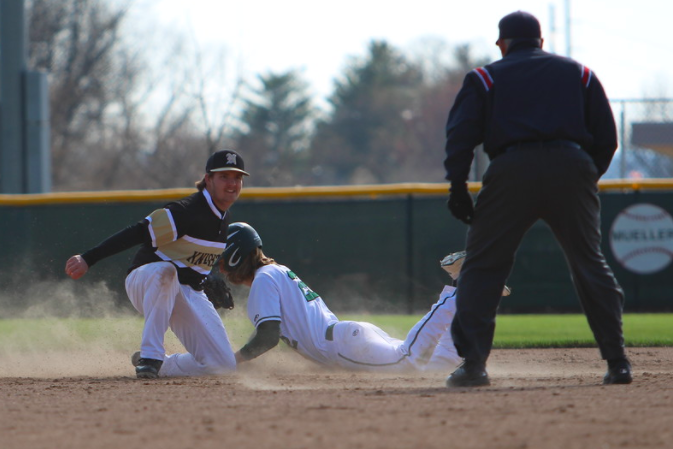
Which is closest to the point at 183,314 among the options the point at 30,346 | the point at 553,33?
the point at 30,346

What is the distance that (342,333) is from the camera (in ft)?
17.0

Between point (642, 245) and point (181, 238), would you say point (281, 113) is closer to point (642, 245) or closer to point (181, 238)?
point (642, 245)

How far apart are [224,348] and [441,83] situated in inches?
1874

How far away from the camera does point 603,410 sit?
3363mm

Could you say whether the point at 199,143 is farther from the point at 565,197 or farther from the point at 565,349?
the point at 565,197

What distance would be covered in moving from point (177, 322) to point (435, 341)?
1.58 m

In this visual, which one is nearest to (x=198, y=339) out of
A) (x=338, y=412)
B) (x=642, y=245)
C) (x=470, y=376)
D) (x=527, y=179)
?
(x=470, y=376)

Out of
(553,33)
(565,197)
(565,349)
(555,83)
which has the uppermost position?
(553,33)

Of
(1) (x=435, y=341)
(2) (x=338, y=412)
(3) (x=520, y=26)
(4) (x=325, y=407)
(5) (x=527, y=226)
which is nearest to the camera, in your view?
(2) (x=338, y=412)

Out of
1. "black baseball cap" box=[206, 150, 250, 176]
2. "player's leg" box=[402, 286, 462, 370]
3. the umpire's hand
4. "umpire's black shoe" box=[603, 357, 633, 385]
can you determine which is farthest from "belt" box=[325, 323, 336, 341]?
"umpire's black shoe" box=[603, 357, 633, 385]

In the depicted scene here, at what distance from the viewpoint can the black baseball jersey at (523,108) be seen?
13.3ft

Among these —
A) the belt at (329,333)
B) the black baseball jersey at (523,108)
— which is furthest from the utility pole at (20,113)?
the black baseball jersey at (523,108)

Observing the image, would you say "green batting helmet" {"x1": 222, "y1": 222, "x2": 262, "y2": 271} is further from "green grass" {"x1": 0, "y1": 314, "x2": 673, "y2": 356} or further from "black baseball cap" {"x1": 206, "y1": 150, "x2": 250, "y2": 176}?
"green grass" {"x1": 0, "y1": 314, "x2": 673, "y2": 356}

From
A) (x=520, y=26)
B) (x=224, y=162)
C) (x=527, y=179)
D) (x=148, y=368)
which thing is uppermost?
(x=520, y=26)
